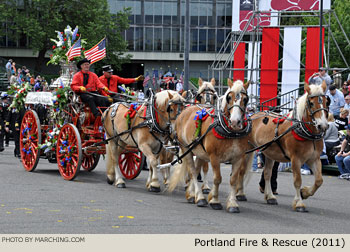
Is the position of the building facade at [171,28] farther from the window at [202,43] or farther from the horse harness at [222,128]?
the horse harness at [222,128]

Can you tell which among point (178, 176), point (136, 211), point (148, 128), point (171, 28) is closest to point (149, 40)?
point (171, 28)

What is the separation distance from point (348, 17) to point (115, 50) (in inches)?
820

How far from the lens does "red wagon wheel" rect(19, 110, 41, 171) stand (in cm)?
1335

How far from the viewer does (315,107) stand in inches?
356

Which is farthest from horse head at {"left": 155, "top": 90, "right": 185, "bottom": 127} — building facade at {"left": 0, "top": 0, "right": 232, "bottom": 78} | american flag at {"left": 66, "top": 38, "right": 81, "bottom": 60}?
building facade at {"left": 0, "top": 0, "right": 232, "bottom": 78}

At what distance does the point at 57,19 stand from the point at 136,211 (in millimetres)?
37795

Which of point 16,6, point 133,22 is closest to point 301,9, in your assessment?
point 16,6

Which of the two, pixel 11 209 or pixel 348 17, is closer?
pixel 11 209

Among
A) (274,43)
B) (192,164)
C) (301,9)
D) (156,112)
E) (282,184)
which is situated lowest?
(282,184)

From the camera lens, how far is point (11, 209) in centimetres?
858

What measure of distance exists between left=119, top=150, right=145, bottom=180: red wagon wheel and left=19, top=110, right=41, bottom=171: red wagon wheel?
76.6 inches

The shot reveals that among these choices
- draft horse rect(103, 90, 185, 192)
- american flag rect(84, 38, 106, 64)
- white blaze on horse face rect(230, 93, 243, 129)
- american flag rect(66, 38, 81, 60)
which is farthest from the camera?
american flag rect(84, 38, 106, 64)

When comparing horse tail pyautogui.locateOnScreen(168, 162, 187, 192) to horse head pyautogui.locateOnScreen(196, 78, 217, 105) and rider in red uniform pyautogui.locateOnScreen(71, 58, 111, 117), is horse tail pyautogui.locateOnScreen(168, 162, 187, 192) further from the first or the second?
rider in red uniform pyautogui.locateOnScreen(71, 58, 111, 117)

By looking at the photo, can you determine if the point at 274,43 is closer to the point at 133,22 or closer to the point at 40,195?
the point at 40,195
